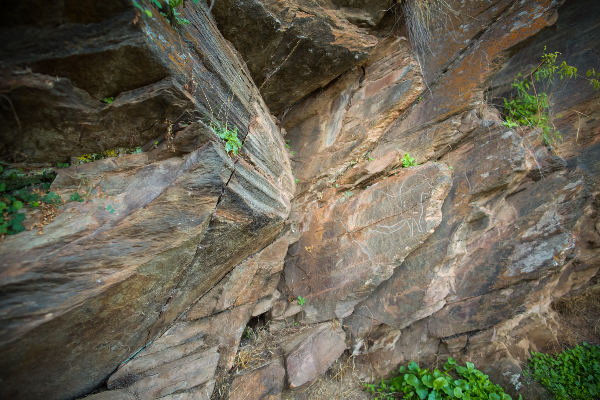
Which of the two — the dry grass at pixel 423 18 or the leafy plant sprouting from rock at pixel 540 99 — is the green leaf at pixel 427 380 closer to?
the leafy plant sprouting from rock at pixel 540 99

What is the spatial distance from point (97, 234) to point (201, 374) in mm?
2383

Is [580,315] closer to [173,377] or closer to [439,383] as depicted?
[439,383]

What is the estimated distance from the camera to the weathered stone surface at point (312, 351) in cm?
392

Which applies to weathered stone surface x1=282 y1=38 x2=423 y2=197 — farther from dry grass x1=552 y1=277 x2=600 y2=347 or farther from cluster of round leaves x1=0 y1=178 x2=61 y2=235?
dry grass x1=552 y1=277 x2=600 y2=347

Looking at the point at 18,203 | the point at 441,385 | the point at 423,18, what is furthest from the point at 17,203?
the point at 441,385

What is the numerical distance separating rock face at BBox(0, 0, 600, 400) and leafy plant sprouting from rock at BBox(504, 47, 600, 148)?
0.62 feet

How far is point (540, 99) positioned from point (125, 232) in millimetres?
6245

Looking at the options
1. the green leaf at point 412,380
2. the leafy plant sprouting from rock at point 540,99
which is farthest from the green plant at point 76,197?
the leafy plant sprouting from rock at point 540,99

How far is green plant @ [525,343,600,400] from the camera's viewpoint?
4.03 m

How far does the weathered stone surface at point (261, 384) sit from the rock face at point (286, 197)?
0.08 feet

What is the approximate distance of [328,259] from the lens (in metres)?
4.30

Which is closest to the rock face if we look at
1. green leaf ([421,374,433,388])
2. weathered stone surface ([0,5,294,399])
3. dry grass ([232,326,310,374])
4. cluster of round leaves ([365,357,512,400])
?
weathered stone surface ([0,5,294,399])

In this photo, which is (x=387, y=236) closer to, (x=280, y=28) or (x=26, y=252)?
(x=280, y=28)

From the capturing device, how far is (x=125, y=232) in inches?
85.7
